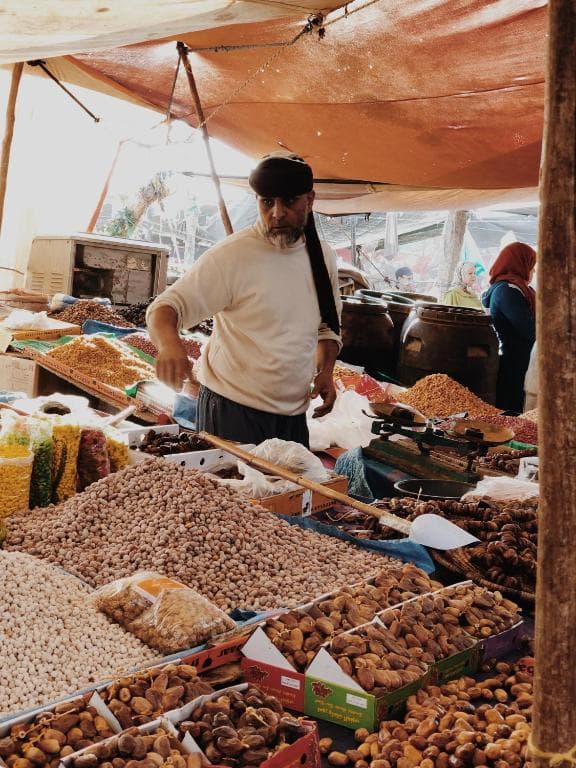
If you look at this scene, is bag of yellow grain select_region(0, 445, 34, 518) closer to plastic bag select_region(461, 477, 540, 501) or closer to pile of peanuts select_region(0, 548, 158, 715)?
pile of peanuts select_region(0, 548, 158, 715)

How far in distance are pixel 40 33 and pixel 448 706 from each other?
337 centimetres

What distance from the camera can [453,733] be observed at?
149 centimetres

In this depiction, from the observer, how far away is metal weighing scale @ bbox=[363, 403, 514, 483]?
11.3 feet

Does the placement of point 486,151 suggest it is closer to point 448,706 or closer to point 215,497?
point 215,497

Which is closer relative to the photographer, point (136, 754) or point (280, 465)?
point (136, 754)

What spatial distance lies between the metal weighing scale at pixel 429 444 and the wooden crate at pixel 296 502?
690 millimetres

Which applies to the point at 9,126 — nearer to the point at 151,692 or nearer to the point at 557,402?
the point at 151,692

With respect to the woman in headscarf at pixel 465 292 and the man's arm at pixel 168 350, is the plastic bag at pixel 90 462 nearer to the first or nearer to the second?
the man's arm at pixel 168 350

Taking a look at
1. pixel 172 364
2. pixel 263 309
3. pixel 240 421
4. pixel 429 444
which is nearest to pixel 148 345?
pixel 240 421

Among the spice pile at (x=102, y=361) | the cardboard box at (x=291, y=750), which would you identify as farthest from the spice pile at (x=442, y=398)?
the cardboard box at (x=291, y=750)

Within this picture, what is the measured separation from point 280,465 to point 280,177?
3.81 feet

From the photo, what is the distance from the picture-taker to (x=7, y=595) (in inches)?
72.4

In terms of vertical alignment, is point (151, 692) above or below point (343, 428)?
above

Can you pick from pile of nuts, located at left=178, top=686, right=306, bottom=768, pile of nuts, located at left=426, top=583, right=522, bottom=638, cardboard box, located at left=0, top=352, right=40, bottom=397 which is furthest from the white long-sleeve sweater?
cardboard box, located at left=0, top=352, right=40, bottom=397
